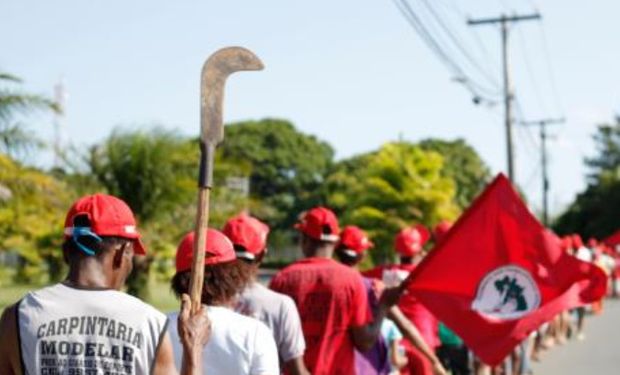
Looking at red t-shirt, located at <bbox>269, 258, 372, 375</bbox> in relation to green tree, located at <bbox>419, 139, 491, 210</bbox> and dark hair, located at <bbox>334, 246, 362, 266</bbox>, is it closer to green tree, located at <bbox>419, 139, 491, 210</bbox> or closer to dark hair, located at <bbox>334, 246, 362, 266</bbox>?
dark hair, located at <bbox>334, 246, 362, 266</bbox>

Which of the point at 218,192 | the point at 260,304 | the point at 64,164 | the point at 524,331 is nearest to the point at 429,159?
the point at 218,192

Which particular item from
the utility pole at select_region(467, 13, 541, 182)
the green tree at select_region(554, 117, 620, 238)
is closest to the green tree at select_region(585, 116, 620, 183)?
the green tree at select_region(554, 117, 620, 238)

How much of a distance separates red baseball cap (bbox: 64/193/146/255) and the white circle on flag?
4717 mm

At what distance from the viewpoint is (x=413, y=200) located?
40.5 metres

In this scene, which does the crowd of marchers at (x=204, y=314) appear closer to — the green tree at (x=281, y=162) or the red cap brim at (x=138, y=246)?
the red cap brim at (x=138, y=246)

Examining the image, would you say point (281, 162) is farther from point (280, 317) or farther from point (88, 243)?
point (88, 243)

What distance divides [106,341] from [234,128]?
3069 inches

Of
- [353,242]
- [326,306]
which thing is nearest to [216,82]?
[326,306]

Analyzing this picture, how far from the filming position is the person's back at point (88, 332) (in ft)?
11.8

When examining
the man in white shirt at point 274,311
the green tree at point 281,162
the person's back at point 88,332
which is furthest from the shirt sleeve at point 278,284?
the green tree at point 281,162

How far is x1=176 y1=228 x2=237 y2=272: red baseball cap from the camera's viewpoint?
14.5 feet

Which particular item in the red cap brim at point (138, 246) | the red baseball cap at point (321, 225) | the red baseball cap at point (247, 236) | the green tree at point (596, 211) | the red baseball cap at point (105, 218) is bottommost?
the green tree at point (596, 211)

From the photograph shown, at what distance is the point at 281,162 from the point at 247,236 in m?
75.6

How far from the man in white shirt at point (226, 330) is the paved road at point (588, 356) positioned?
11.3 meters
